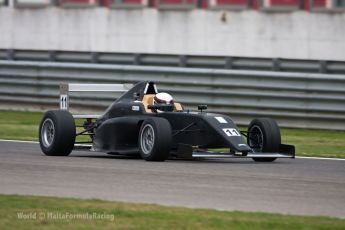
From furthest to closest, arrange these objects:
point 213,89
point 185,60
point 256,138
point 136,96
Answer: point 185,60
point 213,89
point 136,96
point 256,138

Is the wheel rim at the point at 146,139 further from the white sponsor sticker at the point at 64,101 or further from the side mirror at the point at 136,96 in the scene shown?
the white sponsor sticker at the point at 64,101

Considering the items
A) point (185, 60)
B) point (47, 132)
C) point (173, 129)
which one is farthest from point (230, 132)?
point (185, 60)

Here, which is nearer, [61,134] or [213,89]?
[61,134]

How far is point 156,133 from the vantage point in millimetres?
14523

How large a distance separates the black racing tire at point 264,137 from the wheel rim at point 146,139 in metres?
1.55

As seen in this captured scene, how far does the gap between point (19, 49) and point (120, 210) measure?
1654 cm

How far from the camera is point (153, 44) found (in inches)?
987

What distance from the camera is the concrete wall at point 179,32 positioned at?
22984 millimetres

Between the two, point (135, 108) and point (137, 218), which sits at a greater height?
point (135, 108)

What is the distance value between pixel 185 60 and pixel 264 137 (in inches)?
331

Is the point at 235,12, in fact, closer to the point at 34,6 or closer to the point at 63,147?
the point at 34,6

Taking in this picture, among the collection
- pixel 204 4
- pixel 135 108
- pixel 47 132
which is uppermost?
pixel 204 4

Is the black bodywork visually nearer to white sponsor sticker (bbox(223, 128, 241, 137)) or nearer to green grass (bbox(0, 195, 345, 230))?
white sponsor sticker (bbox(223, 128, 241, 137))

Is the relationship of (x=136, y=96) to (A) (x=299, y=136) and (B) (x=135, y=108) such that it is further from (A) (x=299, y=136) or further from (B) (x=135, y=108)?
(A) (x=299, y=136)
